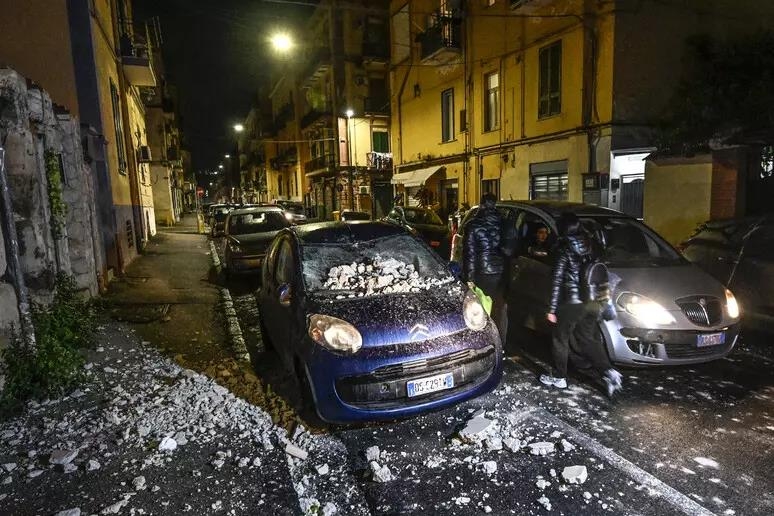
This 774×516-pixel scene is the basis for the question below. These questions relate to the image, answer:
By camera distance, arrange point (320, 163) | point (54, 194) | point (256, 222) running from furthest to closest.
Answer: point (320, 163)
point (256, 222)
point (54, 194)

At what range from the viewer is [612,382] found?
4598 millimetres

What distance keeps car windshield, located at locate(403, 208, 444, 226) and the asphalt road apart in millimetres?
10566

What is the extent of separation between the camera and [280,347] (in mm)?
4852

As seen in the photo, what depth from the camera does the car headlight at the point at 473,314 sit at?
4258mm

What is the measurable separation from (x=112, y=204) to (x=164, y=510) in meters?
9.73

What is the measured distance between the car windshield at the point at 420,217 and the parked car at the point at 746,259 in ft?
28.9

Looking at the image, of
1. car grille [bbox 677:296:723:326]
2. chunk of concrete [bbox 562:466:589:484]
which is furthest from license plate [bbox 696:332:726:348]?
chunk of concrete [bbox 562:466:589:484]

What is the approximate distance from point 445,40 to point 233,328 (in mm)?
17173

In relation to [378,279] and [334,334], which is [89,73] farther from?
[334,334]

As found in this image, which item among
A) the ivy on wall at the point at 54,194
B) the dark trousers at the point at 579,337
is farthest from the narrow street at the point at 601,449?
the ivy on wall at the point at 54,194

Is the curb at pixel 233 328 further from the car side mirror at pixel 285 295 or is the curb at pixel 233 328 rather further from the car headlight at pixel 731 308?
the car headlight at pixel 731 308

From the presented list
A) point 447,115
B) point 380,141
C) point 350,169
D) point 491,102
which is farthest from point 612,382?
point 380,141

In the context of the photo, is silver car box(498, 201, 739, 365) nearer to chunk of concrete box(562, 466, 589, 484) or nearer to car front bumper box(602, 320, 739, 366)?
car front bumper box(602, 320, 739, 366)

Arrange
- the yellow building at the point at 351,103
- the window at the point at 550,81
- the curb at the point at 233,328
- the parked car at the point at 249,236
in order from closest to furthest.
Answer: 1. the curb at the point at 233,328
2. the parked car at the point at 249,236
3. the window at the point at 550,81
4. the yellow building at the point at 351,103
